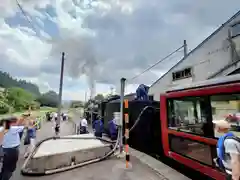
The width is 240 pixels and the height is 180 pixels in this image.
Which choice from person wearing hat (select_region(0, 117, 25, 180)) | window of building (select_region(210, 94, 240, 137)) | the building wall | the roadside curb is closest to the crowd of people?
person wearing hat (select_region(0, 117, 25, 180))

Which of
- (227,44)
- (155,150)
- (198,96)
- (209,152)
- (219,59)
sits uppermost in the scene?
(227,44)

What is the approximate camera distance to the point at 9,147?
11.8 ft

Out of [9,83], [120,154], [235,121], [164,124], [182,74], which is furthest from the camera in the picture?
[9,83]

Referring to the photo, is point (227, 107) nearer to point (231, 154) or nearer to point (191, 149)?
point (191, 149)

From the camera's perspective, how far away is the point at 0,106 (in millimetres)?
17016

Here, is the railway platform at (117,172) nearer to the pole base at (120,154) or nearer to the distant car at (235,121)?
the pole base at (120,154)

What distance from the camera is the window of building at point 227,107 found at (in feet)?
9.63

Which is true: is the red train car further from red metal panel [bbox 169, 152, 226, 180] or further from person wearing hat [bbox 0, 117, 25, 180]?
person wearing hat [bbox 0, 117, 25, 180]

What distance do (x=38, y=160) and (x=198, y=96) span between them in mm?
3930

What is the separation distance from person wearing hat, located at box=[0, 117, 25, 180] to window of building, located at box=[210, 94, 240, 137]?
3.70m

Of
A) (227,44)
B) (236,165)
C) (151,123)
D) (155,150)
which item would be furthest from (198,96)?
(227,44)

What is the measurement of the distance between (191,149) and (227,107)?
131 centimetres

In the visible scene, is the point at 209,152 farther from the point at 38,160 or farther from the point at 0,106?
the point at 0,106

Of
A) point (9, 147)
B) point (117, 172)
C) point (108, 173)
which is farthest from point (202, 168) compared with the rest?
point (9, 147)
